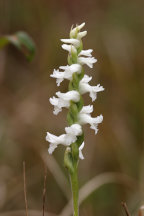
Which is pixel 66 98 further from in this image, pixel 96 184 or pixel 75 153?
pixel 96 184

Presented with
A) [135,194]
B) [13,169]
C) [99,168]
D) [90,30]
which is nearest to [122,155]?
[99,168]

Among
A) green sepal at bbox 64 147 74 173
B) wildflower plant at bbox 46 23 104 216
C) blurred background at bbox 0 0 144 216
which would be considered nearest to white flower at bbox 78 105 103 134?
wildflower plant at bbox 46 23 104 216

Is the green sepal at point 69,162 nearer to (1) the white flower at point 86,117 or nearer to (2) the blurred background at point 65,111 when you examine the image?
(1) the white flower at point 86,117

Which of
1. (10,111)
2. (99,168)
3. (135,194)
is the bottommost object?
(135,194)

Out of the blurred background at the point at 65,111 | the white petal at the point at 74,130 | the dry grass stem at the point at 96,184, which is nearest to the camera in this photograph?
the white petal at the point at 74,130

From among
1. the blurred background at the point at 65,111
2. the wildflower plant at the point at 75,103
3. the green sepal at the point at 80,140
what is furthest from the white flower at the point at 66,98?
the blurred background at the point at 65,111

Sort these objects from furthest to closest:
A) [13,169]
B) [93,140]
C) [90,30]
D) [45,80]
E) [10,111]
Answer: [90,30], [45,80], [10,111], [93,140], [13,169]

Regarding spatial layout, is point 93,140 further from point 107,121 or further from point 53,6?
point 53,6

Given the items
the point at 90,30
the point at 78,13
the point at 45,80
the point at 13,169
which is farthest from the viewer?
the point at 78,13

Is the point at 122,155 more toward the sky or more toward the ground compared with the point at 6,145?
more toward the ground
